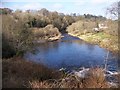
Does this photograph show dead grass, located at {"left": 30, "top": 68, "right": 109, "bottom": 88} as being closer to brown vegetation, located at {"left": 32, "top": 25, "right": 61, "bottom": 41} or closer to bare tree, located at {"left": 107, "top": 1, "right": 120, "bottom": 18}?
bare tree, located at {"left": 107, "top": 1, "right": 120, "bottom": 18}

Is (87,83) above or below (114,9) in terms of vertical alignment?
below

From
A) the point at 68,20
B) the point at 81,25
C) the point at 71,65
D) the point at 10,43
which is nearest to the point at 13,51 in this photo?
the point at 10,43

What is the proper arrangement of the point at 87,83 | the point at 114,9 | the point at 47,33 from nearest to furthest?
the point at 87,83, the point at 114,9, the point at 47,33

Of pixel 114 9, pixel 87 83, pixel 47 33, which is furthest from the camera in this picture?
pixel 47 33

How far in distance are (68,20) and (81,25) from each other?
7.54 m

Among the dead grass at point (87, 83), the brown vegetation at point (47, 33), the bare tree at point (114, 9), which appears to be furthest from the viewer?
the brown vegetation at point (47, 33)

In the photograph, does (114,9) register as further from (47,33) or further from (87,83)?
(47,33)

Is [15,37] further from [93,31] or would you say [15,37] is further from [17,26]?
[93,31]

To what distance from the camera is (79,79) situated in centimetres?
796

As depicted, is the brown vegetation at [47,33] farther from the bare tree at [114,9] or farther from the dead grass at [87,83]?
the dead grass at [87,83]

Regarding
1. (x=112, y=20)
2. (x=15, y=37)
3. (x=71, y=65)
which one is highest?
(x=112, y=20)

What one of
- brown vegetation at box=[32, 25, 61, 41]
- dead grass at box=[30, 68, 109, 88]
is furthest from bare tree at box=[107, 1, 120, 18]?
brown vegetation at box=[32, 25, 61, 41]

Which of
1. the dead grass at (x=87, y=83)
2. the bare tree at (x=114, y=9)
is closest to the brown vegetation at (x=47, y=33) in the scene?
the bare tree at (x=114, y=9)

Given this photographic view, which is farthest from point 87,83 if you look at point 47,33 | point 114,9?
point 47,33
